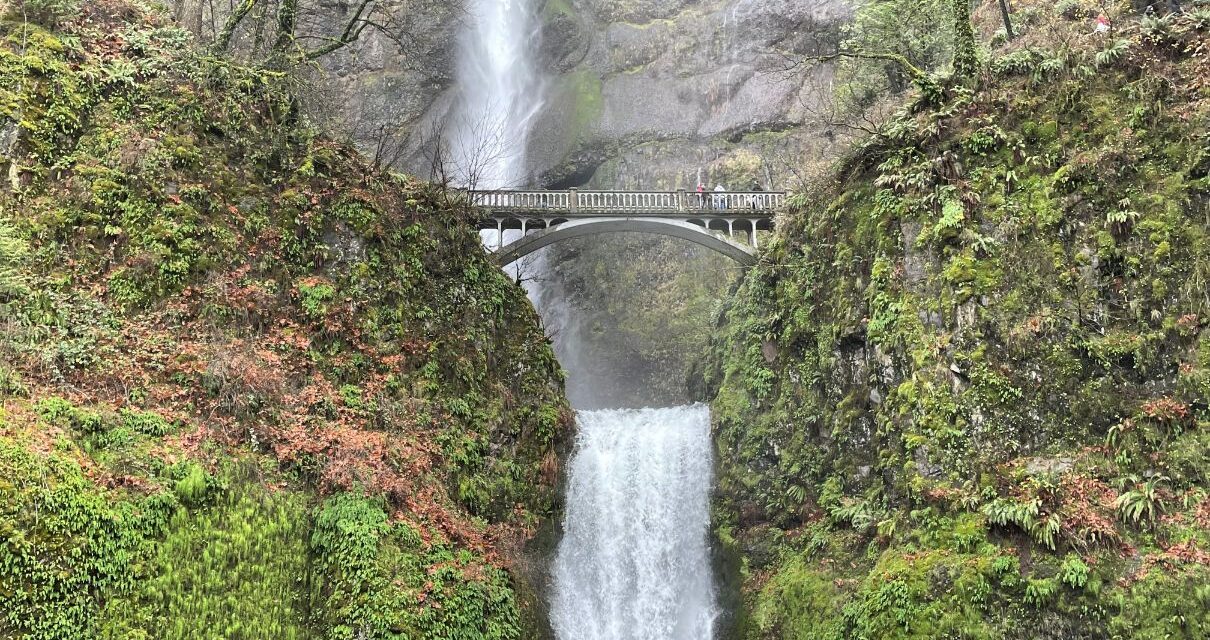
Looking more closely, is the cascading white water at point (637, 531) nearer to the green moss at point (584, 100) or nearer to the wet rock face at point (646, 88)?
the wet rock face at point (646, 88)

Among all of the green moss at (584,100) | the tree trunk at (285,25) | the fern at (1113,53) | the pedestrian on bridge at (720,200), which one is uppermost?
the green moss at (584,100)

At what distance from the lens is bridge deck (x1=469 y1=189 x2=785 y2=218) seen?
26.4 meters

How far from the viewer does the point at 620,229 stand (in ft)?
91.4

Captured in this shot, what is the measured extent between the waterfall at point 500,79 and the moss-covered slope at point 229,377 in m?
21.5

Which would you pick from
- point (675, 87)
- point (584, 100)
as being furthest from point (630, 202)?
point (675, 87)

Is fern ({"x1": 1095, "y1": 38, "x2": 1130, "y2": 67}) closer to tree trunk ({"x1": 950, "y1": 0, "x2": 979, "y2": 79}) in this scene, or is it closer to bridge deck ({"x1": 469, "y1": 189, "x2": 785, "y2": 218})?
tree trunk ({"x1": 950, "y1": 0, "x2": 979, "y2": 79})

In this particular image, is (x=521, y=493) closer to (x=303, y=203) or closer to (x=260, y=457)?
(x=260, y=457)

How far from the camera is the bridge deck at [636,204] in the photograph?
26.4 metres

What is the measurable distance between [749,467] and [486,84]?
29770 mm

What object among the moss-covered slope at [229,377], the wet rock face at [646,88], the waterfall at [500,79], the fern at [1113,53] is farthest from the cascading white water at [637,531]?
the wet rock face at [646,88]

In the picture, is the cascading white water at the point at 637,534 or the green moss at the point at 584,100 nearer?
the cascading white water at the point at 637,534

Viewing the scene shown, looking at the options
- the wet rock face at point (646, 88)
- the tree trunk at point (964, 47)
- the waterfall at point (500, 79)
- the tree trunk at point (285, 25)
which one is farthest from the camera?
the waterfall at point (500, 79)

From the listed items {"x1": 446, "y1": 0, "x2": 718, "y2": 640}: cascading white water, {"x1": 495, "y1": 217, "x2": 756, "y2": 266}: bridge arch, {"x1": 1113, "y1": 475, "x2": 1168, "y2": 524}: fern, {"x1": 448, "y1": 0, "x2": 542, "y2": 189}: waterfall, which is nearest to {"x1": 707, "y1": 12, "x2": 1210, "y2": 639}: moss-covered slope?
{"x1": 1113, "y1": 475, "x2": 1168, "y2": 524}: fern

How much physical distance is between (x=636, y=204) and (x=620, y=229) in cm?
109
